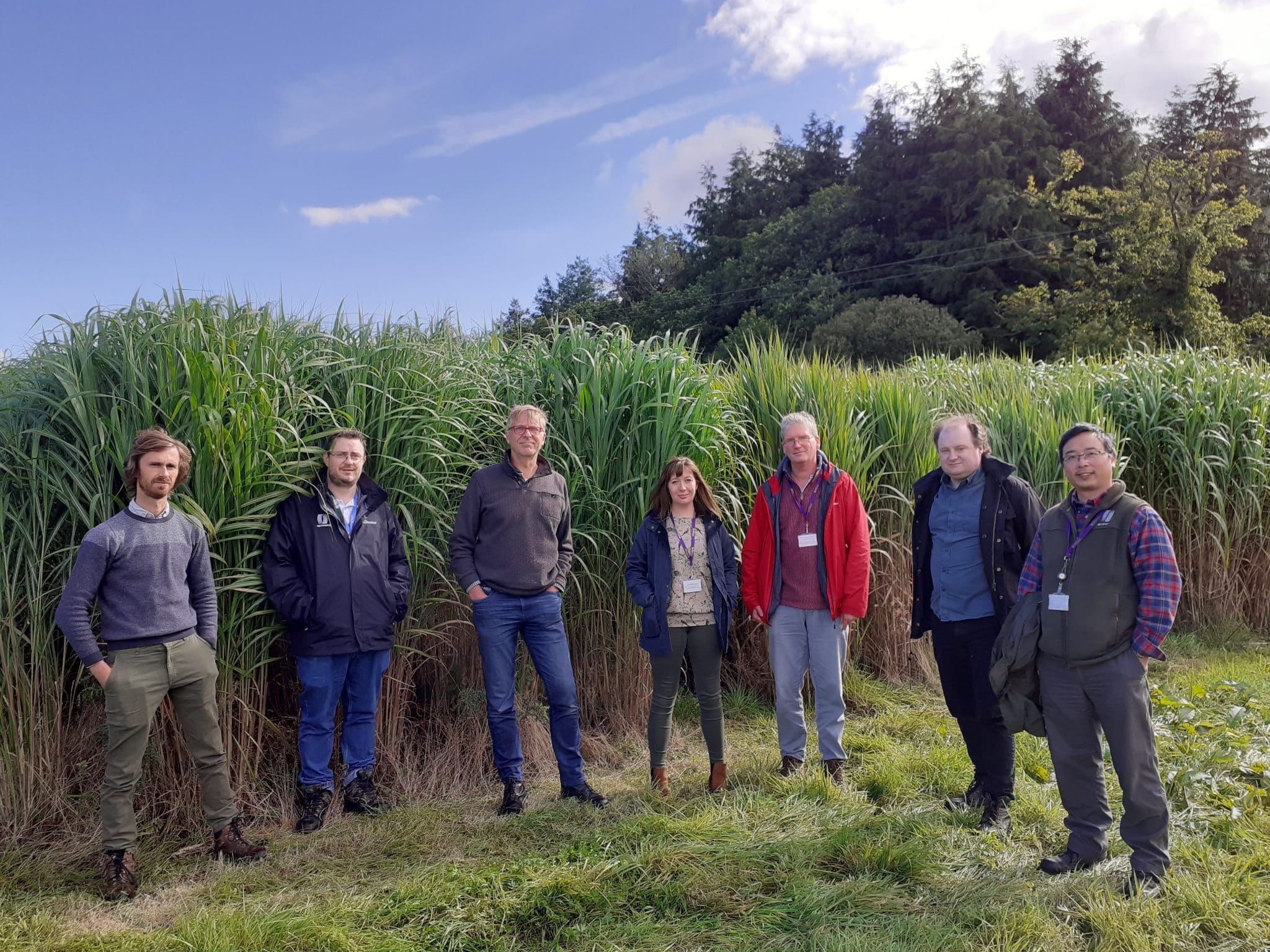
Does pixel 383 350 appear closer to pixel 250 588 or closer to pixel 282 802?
pixel 250 588

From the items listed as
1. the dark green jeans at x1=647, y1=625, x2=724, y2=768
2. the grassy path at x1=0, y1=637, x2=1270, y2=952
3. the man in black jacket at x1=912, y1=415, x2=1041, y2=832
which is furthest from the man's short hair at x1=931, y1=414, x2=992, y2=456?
the grassy path at x1=0, y1=637, x2=1270, y2=952

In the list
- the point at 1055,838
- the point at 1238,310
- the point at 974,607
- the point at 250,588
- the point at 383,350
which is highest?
the point at 1238,310

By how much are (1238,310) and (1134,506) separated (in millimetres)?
27511

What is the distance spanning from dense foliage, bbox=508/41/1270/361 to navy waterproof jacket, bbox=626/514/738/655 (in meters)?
18.0

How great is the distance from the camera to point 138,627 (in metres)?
3.13

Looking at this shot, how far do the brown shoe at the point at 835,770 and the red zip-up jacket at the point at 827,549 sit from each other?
0.69 meters

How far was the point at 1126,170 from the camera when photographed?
88.2ft

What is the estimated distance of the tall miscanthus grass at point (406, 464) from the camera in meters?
3.54

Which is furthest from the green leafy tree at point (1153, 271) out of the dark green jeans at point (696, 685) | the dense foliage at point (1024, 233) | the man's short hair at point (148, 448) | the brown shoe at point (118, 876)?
the brown shoe at point (118, 876)

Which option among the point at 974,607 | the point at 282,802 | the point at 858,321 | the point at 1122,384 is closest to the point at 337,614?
the point at 282,802

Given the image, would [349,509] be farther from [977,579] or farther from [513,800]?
[977,579]

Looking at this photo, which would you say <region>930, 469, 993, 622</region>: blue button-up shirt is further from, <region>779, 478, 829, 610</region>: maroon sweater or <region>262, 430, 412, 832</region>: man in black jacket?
<region>262, 430, 412, 832</region>: man in black jacket

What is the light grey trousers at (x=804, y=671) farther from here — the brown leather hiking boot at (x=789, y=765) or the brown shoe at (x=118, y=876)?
the brown shoe at (x=118, y=876)

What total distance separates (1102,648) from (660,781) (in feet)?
6.51
